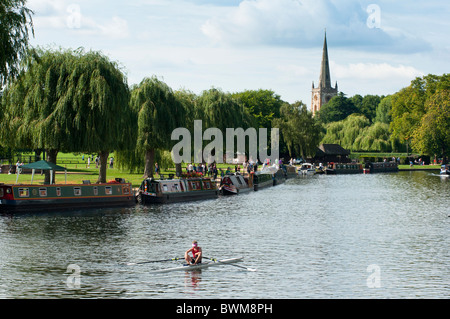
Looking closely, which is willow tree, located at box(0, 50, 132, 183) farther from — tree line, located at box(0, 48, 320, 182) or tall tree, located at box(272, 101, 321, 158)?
tall tree, located at box(272, 101, 321, 158)

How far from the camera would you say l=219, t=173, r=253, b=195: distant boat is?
63562 mm

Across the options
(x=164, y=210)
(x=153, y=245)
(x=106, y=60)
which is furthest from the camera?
(x=106, y=60)

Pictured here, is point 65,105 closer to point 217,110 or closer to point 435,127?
point 217,110

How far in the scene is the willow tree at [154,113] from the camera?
199 ft

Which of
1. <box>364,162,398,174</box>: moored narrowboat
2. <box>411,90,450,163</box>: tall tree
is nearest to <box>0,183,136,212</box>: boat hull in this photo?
<box>364,162,398,174</box>: moored narrowboat

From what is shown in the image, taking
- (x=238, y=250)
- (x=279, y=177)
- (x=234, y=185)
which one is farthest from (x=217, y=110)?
(x=238, y=250)

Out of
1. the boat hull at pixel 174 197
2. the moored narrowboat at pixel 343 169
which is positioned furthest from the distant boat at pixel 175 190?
the moored narrowboat at pixel 343 169

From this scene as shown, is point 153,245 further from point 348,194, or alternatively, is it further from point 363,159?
point 363,159

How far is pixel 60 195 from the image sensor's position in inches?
1790

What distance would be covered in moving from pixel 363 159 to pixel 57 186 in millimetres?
94704

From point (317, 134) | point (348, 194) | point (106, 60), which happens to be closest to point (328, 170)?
point (317, 134)

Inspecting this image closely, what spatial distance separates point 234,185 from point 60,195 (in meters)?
23.6
